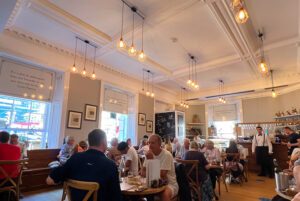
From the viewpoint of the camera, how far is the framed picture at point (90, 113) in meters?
6.03

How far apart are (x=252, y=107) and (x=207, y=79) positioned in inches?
131

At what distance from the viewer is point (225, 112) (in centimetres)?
1042

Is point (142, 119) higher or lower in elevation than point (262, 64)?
lower

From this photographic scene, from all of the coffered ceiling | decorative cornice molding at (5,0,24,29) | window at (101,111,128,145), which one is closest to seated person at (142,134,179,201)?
the coffered ceiling

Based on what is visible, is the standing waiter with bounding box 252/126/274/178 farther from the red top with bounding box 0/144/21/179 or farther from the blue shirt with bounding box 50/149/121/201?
the red top with bounding box 0/144/21/179

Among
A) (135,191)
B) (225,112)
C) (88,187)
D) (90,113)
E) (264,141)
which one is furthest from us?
(225,112)

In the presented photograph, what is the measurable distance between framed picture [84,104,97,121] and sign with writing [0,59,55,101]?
1.14m

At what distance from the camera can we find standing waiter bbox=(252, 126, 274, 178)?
6.27 m

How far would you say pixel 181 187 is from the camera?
2.58m

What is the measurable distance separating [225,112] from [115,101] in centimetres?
649

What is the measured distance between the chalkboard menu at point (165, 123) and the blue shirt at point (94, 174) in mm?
7505

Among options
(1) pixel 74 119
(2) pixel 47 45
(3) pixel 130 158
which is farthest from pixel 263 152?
(2) pixel 47 45

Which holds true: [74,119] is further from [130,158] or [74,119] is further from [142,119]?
[142,119]

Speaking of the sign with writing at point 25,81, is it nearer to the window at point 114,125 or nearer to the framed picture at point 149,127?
the window at point 114,125
